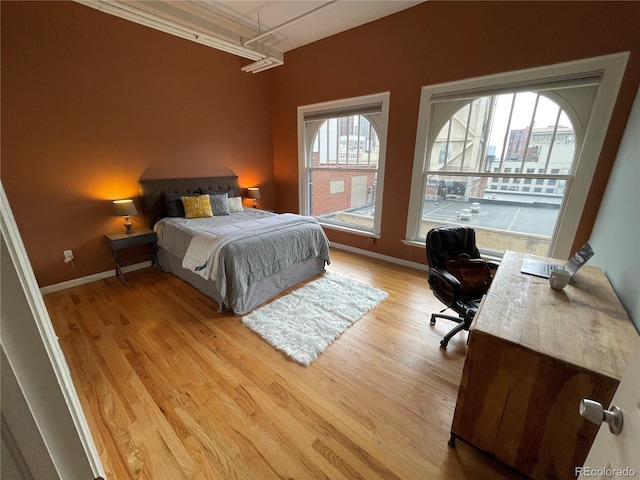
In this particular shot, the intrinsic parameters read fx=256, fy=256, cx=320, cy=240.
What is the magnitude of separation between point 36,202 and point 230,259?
7.50ft

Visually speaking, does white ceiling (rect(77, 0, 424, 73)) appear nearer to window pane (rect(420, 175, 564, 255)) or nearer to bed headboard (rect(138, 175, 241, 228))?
bed headboard (rect(138, 175, 241, 228))

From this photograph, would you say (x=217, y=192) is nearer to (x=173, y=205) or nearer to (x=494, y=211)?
(x=173, y=205)

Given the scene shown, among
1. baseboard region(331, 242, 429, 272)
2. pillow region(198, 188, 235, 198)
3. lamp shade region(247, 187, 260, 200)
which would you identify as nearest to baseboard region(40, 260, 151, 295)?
pillow region(198, 188, 235, 198)

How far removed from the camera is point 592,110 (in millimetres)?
2238

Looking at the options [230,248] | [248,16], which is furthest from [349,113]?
[230,248]

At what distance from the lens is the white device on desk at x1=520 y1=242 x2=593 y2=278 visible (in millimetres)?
1522

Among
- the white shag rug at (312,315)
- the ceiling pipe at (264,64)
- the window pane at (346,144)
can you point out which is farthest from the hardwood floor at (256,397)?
the ceiling pipe at (264,64)

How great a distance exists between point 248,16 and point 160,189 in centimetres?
249

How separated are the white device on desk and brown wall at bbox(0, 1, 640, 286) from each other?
113cm

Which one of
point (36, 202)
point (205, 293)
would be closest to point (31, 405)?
point (205, 293)

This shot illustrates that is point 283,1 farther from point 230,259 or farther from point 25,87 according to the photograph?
point 230,259

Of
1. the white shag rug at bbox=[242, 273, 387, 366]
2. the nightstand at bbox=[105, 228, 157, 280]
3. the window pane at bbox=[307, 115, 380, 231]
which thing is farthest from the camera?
the window pane at bbox=[307, 115, 380, 231]

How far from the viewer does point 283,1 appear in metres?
2.88

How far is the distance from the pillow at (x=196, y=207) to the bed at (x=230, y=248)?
91mm
